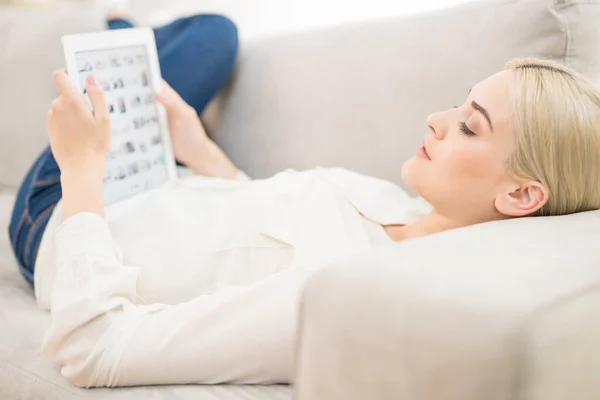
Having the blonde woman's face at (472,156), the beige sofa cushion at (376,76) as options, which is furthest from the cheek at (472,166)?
the beige sofa cushion at (376,76)

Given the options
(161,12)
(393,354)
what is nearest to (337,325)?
(393,354)

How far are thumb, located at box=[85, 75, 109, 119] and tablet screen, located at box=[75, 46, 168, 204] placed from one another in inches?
1.0

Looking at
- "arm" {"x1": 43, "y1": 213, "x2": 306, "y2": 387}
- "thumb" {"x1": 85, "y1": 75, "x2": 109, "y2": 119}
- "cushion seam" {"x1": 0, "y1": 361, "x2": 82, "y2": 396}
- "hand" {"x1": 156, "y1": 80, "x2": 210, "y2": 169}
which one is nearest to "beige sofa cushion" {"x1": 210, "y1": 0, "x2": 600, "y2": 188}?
"hand" {"x1": 156, "y1": 80, "x2": 210, "y2": 169}

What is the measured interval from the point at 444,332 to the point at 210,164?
3.01 feet

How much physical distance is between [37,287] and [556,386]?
2.75ft

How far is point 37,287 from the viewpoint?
1.03m

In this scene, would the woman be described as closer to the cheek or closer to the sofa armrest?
the cheek

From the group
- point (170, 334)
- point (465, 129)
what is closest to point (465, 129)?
point (465, 129)

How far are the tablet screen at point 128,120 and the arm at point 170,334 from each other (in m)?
0.37

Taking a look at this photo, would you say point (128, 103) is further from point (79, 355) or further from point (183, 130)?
point (79, 355)

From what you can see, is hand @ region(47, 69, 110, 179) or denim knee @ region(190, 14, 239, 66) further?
denim knee @ region(190, 14, 239, 66)

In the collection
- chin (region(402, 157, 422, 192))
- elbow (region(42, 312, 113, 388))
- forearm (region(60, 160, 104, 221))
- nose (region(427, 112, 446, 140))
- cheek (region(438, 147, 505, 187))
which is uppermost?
nose (region(427, 112, 446, 140))

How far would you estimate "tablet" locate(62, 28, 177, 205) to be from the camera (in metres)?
1.06

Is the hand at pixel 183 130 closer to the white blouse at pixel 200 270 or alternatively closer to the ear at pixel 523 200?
the white blouse at pixel 200 270
